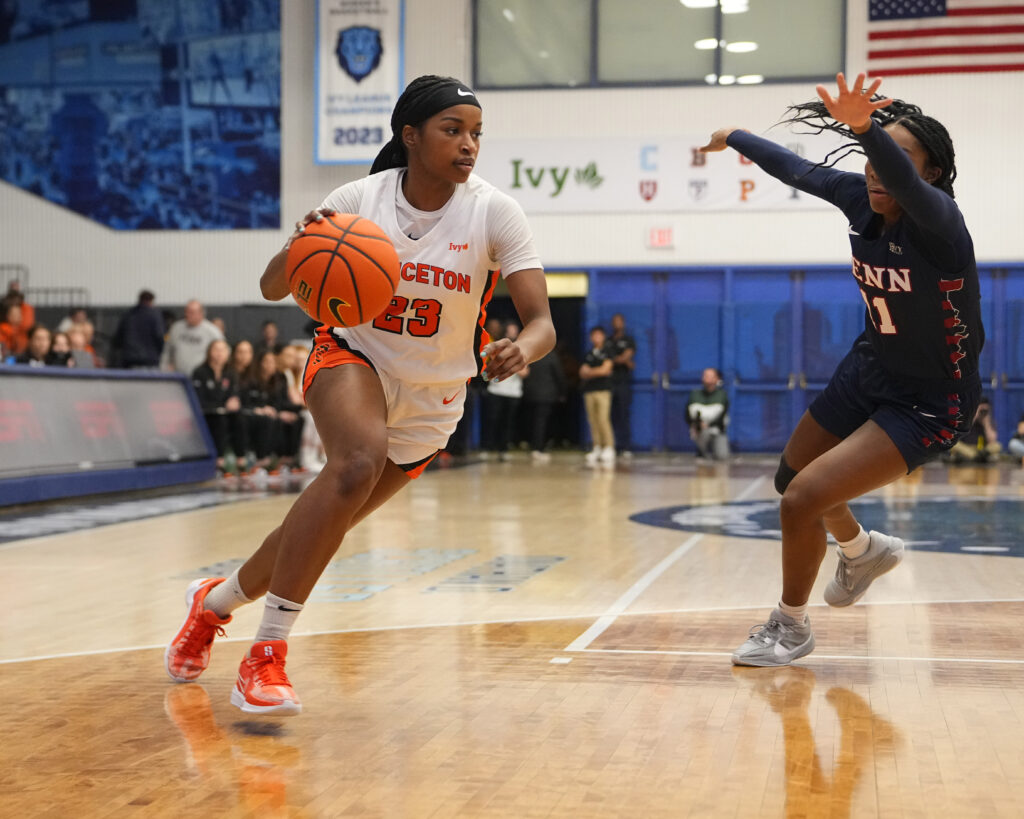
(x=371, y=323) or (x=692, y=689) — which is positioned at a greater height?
(x=371, y=323)

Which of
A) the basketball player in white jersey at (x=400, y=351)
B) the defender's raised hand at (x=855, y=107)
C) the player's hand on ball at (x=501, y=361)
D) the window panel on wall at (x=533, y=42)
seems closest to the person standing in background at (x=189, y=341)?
the window panel on wall at (x=533, y=42)

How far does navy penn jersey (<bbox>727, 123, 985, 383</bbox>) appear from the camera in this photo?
3721 mm

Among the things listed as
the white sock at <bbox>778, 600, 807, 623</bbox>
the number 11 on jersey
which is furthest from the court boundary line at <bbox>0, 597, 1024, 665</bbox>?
the number 11 on jersey

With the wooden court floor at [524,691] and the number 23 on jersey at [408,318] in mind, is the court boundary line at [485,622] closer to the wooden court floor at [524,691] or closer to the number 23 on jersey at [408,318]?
the wooden court floor at [524,691]

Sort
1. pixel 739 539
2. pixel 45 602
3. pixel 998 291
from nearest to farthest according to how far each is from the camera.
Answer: pixel 45 602 < pixel 739 539 < pixel 998 291

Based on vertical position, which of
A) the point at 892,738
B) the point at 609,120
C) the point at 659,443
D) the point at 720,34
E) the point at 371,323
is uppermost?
the point at 720,34

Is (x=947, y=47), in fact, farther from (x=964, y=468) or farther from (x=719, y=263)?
(x=964, y=468)

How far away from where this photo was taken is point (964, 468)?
16.0 metres

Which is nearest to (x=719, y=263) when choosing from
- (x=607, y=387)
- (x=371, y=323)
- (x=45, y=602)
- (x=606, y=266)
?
(x=606, y=266)

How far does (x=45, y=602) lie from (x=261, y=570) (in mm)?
2376

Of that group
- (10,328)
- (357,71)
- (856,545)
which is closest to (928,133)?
(856,545)

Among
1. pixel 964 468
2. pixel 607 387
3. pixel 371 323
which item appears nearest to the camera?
pixel 371 323

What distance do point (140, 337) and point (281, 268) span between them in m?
13.8

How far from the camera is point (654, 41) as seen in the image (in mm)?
19672
